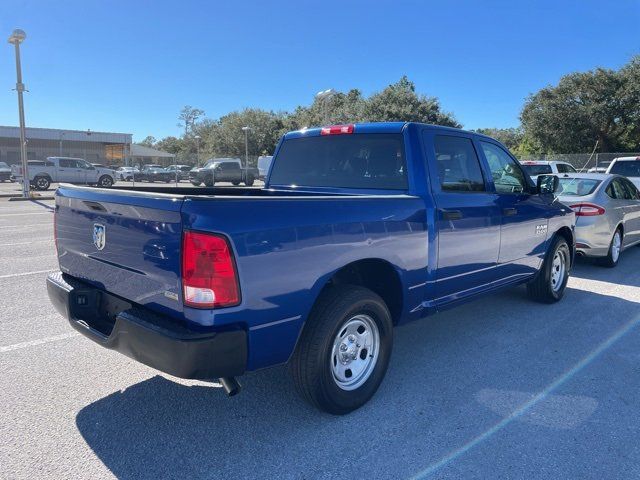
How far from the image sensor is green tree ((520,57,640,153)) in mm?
32469

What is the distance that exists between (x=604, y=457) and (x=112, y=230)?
10.4ft

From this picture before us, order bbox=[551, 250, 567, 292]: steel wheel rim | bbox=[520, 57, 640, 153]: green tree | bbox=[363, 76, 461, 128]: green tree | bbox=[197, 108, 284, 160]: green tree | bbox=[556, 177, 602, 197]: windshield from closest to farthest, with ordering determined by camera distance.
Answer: bbox=[551, 250, 567, 292]: steel wheel rim → bbox=[556, 177, 602, 197]: windshield → bbox=[520, 57, 640, 153]: green tree → bbox=[363, 76, 461, 128]: green tree → bbox=[197, 108, 284, 160]: green tree

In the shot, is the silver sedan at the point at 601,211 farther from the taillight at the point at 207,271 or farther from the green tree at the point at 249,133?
the green tree at the point at 249,133

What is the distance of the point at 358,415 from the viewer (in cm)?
319

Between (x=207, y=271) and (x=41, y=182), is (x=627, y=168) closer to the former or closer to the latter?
(x=207, y=271)

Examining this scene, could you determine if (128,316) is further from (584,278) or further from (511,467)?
(584,278)

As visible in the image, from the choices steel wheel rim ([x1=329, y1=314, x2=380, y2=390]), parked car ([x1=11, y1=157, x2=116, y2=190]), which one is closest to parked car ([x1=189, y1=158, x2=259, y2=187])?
parked car ([x1=11, y1=157, x2=116, y2=190])

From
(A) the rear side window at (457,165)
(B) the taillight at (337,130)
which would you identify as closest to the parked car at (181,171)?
(B) the taillight at (337,130)

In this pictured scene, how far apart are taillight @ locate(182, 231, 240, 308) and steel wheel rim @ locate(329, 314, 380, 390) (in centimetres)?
92

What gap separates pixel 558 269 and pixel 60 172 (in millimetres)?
29014

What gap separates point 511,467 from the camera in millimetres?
2668

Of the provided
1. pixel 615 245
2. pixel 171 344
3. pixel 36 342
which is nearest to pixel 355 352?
pixel 171 344

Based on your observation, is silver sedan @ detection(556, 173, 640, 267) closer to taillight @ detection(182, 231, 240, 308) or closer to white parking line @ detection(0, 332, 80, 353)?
taillight @ detection(182, 231, 240, 308)

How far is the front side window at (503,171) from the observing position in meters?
4.65
